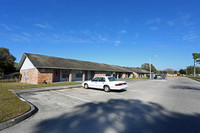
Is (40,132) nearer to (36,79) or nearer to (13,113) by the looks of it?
(13,113)

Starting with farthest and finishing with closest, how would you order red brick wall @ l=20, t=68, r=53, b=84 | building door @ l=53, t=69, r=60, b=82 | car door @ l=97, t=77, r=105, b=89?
building door @ l=53, t=69, r=60, b=82, red brick wall @ l=20, t=68, r=53, b=84, car door @ l=97, t=77, r=105, b=89

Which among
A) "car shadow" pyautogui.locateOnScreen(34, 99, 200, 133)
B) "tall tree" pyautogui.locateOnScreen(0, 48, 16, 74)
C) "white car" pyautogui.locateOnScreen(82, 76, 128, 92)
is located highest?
"tall tree" pyautogui.locateOnScreen(0, 48, 16, 74)

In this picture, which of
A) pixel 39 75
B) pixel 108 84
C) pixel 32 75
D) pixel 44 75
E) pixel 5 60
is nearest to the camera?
pixel 108 84

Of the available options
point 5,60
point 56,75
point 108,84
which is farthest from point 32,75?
point 5,60

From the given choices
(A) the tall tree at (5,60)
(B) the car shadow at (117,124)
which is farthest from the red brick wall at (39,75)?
(A) the tall tree at (5,60)

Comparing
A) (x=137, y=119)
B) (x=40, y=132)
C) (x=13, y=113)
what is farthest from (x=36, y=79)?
(x=137, y=119)

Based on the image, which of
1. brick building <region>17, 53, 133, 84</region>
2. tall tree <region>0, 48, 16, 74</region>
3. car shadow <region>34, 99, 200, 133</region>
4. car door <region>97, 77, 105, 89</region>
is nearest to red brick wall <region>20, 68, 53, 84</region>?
brick building <region>17, 53, 133, 84</region>

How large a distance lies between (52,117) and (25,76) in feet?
59.7

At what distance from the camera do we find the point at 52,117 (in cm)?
464

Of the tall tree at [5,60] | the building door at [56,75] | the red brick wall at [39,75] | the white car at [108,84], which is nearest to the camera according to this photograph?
the white car at [108,84]

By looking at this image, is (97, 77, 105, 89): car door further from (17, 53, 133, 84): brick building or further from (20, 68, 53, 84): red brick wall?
(20, 68, 53, 84): red brick wall

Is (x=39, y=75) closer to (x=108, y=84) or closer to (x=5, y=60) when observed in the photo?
(x=108, y=84)

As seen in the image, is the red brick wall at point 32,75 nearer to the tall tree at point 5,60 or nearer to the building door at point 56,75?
the building door at point 56,75

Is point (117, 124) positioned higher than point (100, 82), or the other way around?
point (100, 82)
